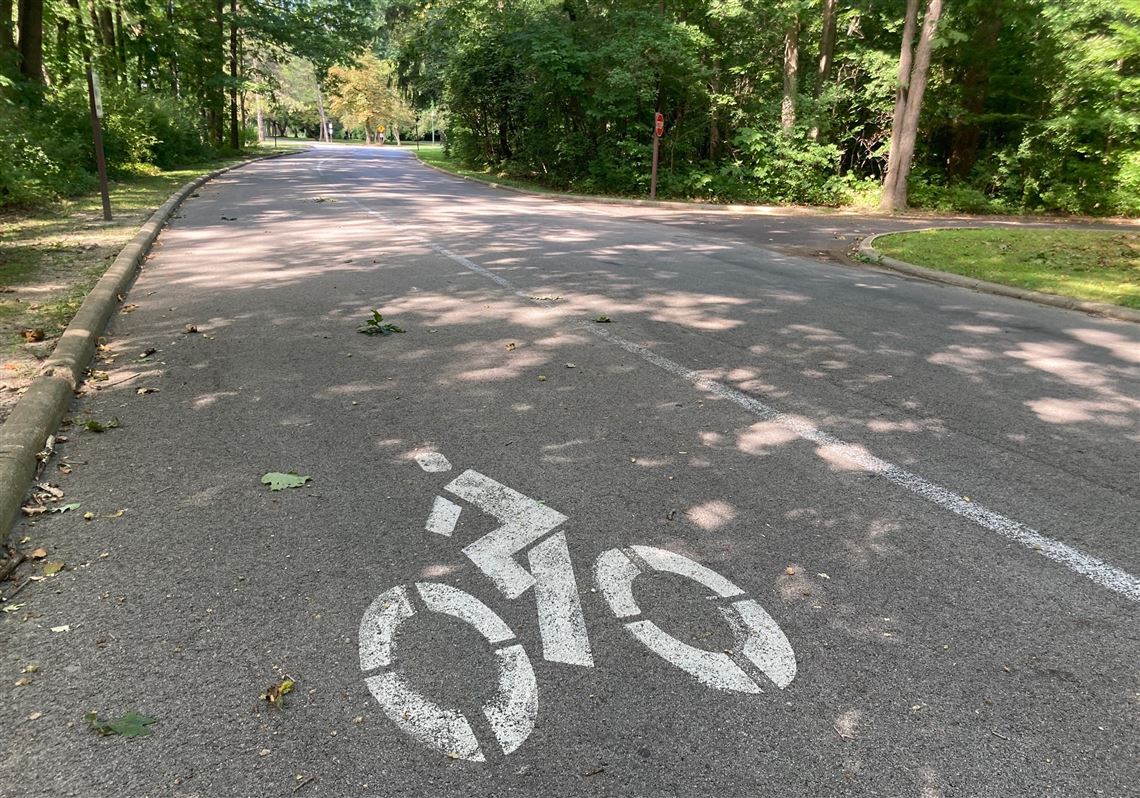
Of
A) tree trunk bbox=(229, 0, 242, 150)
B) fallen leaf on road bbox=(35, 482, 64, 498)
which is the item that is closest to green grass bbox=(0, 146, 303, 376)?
fallen leaf on road bbox=(35, 482, 64, 498)

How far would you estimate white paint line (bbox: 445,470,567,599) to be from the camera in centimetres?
299

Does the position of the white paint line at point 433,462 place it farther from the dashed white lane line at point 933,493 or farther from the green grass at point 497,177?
the green grass at point 497,177

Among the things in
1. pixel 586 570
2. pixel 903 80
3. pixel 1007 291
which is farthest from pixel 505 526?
pixel 903 80

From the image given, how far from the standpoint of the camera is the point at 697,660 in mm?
2531

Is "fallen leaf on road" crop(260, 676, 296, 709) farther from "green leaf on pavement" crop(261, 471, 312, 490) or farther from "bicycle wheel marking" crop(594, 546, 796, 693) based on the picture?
"green leaf on pavement" crop(261, 471, 312, 490)

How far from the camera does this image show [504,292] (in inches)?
317

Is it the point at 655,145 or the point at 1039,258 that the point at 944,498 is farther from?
the point at 655,145

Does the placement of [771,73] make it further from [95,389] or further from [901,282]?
[95,389]

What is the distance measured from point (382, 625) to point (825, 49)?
24972 millimetres

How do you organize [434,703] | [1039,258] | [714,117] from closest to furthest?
[434,703]
[1039,258]
[714,117]

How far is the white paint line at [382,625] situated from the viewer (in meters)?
2.51

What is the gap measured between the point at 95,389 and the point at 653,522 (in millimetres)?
3865

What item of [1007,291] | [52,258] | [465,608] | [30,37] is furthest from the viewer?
[30,37]

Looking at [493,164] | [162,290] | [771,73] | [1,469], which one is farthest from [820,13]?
[1,469]
